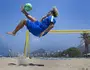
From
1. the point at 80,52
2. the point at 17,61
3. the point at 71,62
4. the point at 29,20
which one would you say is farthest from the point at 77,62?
the point at 80,52

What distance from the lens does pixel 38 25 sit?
6129 mm

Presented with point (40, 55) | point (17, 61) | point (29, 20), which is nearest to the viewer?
point (29, 20)

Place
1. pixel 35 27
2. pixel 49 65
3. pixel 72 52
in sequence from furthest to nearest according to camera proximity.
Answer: pixel 72 52, pixel 49 65, pixel 35 27

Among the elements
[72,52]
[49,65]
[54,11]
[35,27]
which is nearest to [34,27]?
[35,27]

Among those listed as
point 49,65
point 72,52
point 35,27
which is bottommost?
point 49,65

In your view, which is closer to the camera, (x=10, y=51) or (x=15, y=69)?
(x=15, y=69)

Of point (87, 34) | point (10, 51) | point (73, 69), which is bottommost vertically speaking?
point (73, 69)

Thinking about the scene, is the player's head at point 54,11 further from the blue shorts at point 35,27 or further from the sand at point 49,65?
the sand at point 49,65

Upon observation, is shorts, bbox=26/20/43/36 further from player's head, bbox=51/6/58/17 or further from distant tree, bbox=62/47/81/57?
distant tree, bbox=62/47/81/57

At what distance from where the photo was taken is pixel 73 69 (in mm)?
5656

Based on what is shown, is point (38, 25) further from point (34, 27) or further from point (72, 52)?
point (72, 52)

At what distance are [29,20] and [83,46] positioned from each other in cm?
595

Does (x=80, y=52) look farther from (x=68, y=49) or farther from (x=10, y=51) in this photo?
(x=10, y=51)

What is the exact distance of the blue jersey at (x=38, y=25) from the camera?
19.9 feet
